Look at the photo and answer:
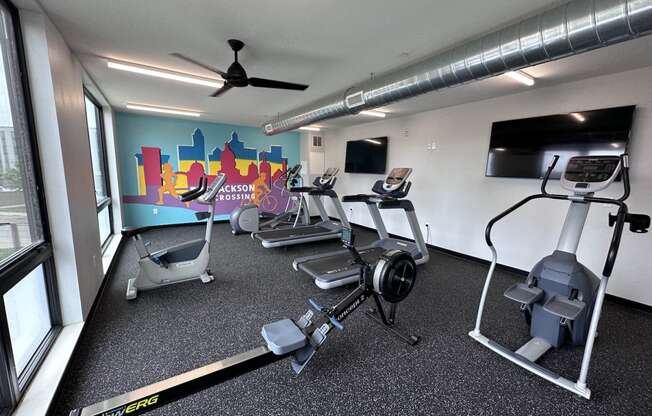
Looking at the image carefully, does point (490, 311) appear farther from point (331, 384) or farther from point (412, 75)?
point (412, 75)

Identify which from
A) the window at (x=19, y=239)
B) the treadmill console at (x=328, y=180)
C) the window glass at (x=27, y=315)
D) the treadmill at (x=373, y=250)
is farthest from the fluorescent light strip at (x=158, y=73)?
the treadmill console at (x=328, y=180)

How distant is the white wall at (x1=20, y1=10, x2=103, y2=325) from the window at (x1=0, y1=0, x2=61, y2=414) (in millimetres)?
57

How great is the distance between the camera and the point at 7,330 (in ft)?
5.06

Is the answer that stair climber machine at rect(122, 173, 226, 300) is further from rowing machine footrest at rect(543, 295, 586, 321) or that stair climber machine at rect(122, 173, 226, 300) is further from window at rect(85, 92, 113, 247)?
rowing machine footrest at rect(543, 295, 586, 321)

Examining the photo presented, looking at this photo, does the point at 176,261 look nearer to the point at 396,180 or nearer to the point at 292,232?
the point at 292,232

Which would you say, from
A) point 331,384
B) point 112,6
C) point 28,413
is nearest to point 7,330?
point 28,413

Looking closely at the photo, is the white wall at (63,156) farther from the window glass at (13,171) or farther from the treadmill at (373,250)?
the treadmill at (373,250)

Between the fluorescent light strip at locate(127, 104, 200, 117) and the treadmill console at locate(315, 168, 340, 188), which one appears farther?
the treadmill console at locate(315, 168, 340, 188)

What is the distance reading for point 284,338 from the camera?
5.87 ft

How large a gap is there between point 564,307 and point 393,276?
4.19 feet

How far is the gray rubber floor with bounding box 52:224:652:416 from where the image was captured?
174 cm

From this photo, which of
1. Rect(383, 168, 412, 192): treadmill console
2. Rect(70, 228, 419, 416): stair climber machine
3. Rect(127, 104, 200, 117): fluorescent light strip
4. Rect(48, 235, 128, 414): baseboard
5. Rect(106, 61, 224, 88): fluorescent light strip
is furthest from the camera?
Rect(127, 104, 200, 117): fluorescent light strip

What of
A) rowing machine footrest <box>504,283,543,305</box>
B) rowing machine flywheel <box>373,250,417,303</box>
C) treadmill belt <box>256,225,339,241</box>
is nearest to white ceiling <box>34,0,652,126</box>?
rowing machine flywheel <box>373,250,417,303</box>

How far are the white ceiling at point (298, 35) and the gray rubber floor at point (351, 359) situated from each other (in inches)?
100
